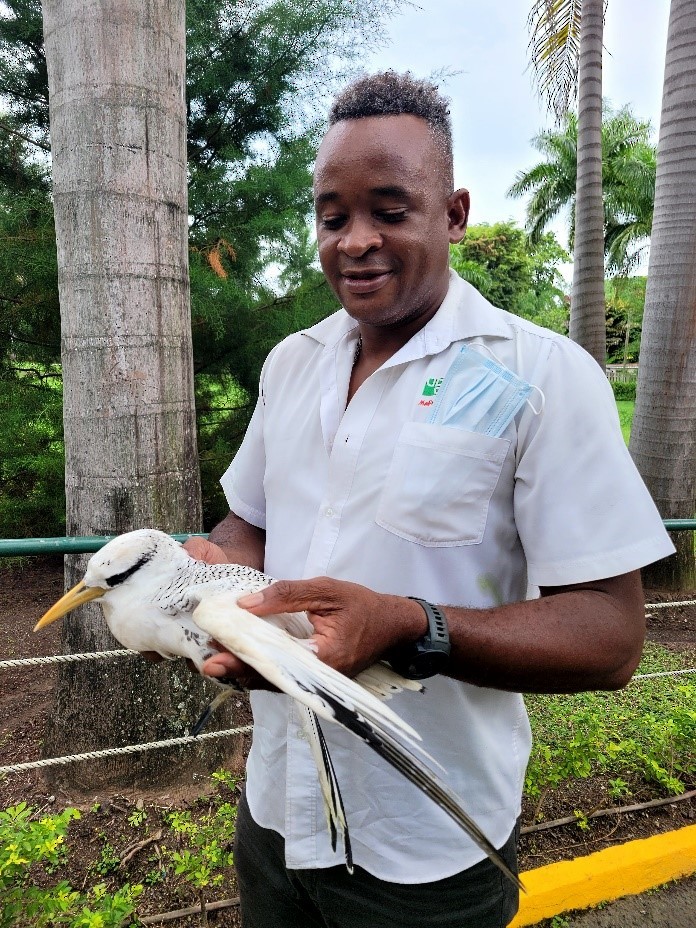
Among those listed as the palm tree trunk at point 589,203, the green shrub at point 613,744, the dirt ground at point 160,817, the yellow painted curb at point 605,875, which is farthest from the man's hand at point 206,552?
the palm tree trunk at point 589,203

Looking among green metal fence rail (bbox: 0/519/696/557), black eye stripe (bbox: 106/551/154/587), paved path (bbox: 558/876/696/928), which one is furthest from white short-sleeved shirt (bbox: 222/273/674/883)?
paved path (bbox: 558/876/696/928)

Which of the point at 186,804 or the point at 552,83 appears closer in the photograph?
the point at 186,804

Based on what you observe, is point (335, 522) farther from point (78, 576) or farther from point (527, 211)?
point (527, 211)

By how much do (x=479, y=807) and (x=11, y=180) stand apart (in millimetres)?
6724

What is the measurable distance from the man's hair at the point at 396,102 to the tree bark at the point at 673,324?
503 cm

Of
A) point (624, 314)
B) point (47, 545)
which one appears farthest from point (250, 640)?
point (624, 314)

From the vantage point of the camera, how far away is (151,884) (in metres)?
2.78

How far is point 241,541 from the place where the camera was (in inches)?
78.8

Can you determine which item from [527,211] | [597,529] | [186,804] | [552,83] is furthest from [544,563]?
[527,211]

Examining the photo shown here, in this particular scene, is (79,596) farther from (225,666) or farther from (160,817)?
(160,817)

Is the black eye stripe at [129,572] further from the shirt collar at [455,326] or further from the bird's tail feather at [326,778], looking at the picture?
the shirt collar at [455,326]

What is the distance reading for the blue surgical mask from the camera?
142 centimetres

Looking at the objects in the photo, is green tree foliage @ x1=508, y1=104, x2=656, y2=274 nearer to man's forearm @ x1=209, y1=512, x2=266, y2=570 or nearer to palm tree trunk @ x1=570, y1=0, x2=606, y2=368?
palm tree trunk @ x1=570, y1=0, x2=606, y2=368

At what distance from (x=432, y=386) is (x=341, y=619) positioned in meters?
0.63
